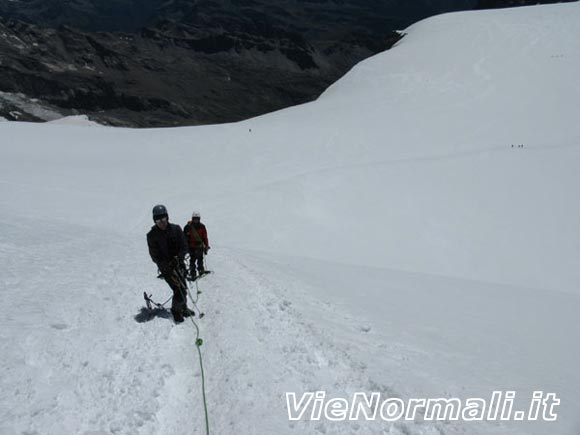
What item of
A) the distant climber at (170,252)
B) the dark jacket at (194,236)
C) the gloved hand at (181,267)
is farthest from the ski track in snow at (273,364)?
the dark jacket at (194,236)

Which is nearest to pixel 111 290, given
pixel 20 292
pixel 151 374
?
pixel 20 292

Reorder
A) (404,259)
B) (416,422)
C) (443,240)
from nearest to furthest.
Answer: (416,422) < (404,259) < (443,240)

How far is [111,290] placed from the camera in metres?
10.8

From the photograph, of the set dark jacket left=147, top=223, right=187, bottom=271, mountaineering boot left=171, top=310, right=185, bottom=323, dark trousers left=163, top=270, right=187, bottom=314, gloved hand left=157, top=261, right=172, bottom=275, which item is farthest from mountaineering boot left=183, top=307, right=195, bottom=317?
dark jacket left=147, top=223, right=187, bottom=271

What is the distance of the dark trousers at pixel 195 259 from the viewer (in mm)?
12508

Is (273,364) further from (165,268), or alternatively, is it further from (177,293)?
(165,268)

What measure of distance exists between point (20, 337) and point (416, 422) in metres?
6.49

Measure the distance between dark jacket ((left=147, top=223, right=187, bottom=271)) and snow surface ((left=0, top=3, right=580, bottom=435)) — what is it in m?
1.29

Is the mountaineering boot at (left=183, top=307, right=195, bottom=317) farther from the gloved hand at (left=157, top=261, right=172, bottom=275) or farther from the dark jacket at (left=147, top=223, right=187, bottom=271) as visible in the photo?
the dark jacket at (left=147, top=223, right=187, bottom=271)

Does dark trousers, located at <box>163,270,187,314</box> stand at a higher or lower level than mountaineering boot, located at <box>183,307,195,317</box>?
higher

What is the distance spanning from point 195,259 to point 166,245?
4.00 meters

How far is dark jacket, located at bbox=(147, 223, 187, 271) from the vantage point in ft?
28.3

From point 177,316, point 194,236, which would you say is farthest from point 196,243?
point 177,316

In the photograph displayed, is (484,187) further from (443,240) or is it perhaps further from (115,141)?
(115,141)
